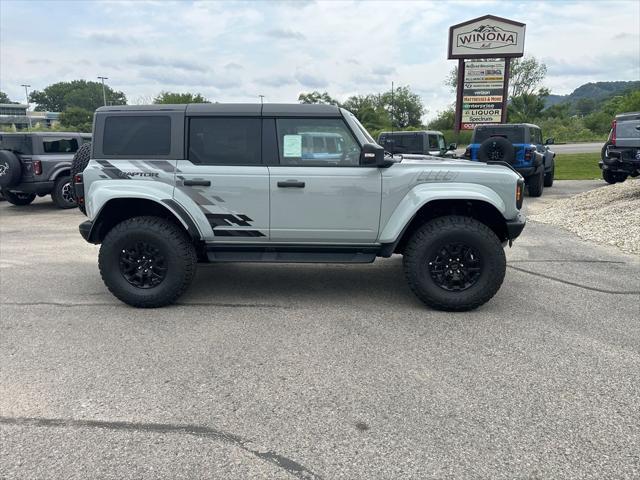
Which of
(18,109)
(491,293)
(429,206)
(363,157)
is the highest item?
(18,109)

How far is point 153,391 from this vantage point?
10.2 feet

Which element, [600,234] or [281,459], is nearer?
[281,459]

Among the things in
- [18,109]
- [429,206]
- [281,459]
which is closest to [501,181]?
[429,206]

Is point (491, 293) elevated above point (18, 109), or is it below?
below

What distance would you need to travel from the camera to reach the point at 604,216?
8.47 m

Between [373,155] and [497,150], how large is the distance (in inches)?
296

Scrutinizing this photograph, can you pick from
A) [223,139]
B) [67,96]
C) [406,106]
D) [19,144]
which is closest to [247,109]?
[223,139]

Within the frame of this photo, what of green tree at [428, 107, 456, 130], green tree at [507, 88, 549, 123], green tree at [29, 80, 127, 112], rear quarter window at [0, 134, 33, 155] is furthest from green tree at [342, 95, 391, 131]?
green tree at [29, 80, 127, 112]

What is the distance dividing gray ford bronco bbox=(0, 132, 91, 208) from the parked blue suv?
9050 millimetres

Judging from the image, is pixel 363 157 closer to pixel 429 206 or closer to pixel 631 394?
pixel 429 206

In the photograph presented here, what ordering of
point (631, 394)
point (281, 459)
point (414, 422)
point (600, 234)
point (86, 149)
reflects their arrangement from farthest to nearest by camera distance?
point (600, 234) < point (86, 149) < point (631, 394) < point (414, 422) < point (281, 459)

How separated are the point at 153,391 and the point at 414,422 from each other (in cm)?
165

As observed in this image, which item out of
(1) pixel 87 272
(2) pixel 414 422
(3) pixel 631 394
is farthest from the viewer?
(1) pixel 87 272

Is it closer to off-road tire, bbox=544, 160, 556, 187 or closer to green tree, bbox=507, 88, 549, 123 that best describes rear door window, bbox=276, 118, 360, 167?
off-road tire, bbox=544, 160, 556, 187
